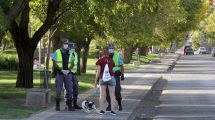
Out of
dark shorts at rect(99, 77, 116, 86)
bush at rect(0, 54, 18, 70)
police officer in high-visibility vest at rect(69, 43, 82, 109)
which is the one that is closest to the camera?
dark shorts at rect(99, 77, 116, 86)

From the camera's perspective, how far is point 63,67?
49.2 ft

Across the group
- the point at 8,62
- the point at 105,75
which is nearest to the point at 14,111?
the point at 105,75

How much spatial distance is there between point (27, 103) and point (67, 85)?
1.95m

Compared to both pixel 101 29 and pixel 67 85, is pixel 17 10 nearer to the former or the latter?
pixel 67 85

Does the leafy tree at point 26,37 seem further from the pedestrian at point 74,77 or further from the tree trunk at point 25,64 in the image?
the pedestrian at point 74,77

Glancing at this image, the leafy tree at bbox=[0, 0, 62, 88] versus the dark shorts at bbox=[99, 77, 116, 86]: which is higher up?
the leafy tree at bbox=[0, 0, 62, 88]

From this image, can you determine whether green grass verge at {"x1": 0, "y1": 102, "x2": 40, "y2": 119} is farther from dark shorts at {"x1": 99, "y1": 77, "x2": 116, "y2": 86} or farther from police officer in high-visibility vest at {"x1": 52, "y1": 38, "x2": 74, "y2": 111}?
dark shorts at {"x1": 99, "y1": 77, "x2": 116, "y2": 86}

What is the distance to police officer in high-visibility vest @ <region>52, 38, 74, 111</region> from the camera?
14.9 metres

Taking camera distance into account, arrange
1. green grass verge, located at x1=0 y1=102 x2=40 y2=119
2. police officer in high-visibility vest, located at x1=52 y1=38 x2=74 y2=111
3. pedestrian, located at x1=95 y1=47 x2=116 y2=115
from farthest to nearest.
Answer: police officer in high-visibility vest, located at x1=52 y1=38 x2=74 y2=111 → pedestrian, located at x1=95 y1=47 x2=116 y2=115 → green grass verge, located at x1=0 y1=102 x2=40 y2=119

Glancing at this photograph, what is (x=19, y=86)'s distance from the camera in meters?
22.3

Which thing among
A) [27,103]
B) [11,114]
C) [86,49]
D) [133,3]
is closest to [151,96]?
[133,3]

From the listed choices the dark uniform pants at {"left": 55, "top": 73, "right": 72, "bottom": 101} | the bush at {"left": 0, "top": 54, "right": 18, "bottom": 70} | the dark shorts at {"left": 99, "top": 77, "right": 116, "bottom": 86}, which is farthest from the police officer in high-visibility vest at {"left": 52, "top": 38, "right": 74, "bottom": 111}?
the bush at {"left": 0, "top": 54, "right": 18, "bottom": 70}

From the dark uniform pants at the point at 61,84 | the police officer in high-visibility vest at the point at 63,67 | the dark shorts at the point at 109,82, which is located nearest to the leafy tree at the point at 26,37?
the police officer in high-visibility vest at the point at 63,67

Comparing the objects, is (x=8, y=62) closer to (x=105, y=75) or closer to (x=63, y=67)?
(x=63, y=67)
